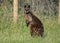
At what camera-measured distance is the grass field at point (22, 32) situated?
6.74 m

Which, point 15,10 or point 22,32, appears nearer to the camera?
point 22,32

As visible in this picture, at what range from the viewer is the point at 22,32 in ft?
26.3

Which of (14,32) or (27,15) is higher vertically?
(27,15)

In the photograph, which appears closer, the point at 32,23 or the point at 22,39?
the point at 22,39

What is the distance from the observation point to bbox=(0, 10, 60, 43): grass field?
6.74m

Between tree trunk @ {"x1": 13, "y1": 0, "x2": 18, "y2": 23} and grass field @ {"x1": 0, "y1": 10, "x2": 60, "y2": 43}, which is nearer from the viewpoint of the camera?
grass field @ {"x1": 0, "y1": 10, "x2": 60, "y2": 43}

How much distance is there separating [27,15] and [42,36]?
1007mm

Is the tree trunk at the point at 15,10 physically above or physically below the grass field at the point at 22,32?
above

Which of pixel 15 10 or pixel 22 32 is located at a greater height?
pixel 15 10

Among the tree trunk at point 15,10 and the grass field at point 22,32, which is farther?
the tree trunk at point 15,10

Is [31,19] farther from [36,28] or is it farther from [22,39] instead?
[22,39]

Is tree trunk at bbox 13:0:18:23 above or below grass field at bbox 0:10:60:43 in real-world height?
above

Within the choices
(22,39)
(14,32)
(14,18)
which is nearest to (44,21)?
(14,18)

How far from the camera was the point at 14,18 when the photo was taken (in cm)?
896
